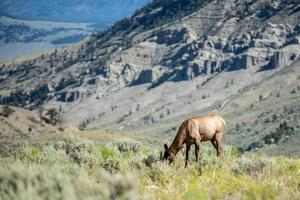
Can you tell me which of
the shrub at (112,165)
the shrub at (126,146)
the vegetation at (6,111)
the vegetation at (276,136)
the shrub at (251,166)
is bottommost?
the vegetation at (276,136)

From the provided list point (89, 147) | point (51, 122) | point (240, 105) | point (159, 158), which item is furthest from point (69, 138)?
point (240, 105)

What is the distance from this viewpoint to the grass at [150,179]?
29.6 feet

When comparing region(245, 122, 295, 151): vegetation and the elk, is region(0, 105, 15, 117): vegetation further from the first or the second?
the elk

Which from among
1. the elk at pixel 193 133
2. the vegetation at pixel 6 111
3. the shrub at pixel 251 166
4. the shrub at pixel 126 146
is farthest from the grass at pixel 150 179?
the vegetation at pixel 6 111

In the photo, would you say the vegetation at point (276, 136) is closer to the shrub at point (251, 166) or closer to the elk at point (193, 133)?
the elk at point (193, 133)

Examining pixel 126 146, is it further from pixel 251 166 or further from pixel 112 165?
pixel 251 166

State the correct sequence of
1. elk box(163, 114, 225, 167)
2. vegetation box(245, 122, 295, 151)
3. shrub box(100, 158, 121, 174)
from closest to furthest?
1. shrub box(100, 158, 121, 174)
2. elk box(163, 114, 225, 167)
3. vegetation box(245, 122, 295, 151)

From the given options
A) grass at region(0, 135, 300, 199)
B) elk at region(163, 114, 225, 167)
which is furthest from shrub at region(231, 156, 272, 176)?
elk at region(163, 114, 225, 167)

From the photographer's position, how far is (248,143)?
15088 centimetres

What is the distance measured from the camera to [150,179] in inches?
555

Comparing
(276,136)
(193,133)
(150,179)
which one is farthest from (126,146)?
(276,136)

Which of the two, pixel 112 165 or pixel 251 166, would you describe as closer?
pixel 251 166

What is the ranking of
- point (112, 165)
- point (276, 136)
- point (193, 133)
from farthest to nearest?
point (276, 136) < point (193, 133) < point (112, 165)

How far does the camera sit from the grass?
9.01 meters
